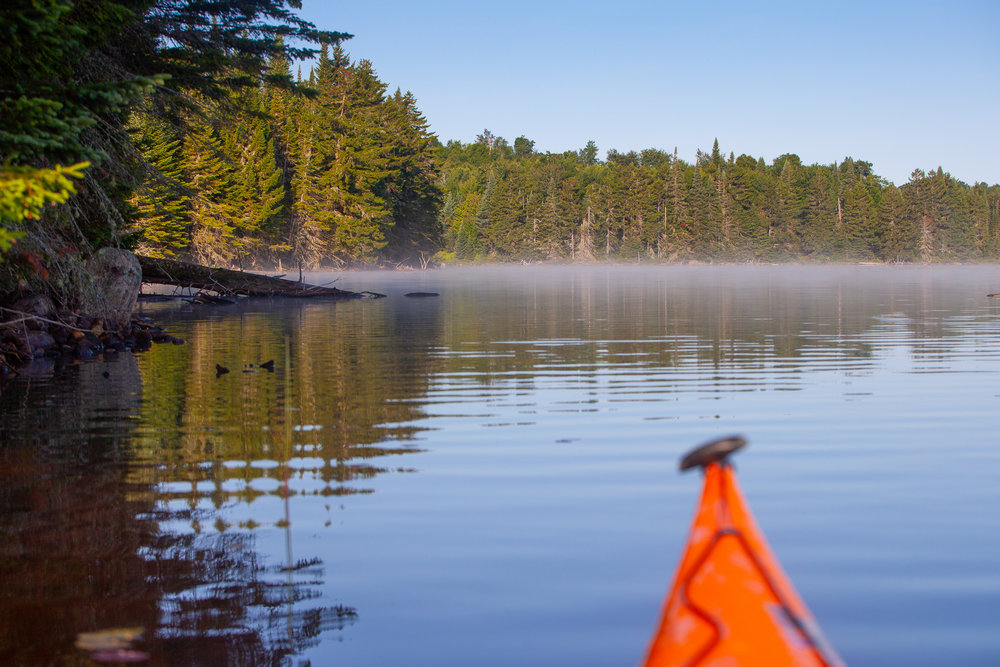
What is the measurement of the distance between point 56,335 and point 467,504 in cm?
1357

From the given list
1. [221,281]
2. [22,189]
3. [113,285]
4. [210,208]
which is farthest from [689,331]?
[210,208]

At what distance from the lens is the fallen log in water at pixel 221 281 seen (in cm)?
2816

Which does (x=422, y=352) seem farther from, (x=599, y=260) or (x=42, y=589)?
(x=599, y=260)

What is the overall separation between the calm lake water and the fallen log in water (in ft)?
44.6

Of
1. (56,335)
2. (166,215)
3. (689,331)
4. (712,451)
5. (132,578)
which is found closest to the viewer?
(712,451)

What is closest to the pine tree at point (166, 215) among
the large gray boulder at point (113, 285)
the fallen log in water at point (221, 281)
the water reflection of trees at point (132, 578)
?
the fallen log in water at point (221, 281)

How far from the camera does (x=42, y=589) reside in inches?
193

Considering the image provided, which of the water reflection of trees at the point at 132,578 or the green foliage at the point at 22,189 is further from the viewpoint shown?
the green foliage at the point at 22,189

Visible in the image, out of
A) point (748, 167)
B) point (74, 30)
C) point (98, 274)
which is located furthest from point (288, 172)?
point (748, 167)

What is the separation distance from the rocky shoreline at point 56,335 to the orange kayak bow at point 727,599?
1439 cm

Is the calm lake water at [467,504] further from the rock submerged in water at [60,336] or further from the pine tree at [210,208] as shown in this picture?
the pine tree at [210,208]

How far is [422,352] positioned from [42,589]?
12.5m

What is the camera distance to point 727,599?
2.34 metres

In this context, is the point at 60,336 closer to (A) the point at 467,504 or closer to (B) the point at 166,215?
(A) the point at 467,504
